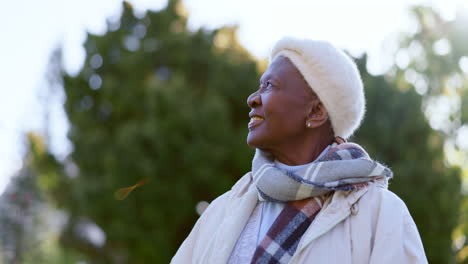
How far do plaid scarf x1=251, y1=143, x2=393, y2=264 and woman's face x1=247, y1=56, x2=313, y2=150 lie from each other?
15 centimetres

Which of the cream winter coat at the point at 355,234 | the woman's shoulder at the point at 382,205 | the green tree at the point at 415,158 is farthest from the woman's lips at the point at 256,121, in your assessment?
the green tree at the point at 415,158

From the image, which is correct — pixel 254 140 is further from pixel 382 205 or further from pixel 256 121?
pixel 382 205

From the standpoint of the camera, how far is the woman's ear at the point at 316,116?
2510mm

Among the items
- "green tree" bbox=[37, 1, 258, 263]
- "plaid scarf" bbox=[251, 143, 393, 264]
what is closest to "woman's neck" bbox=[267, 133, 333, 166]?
"plaid scarf" bbox=[251, 143, 393, 264]

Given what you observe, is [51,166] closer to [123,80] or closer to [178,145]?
[123,80]

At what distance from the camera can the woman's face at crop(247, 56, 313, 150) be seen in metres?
2.45

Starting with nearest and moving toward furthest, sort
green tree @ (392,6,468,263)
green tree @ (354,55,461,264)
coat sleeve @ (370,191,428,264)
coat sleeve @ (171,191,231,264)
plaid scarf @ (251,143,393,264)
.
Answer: coat sleeve @ (370,191,428,264) → plaid scarf @ (251,143,393,264) → coat sleeve @ (171,191,231,264) → green tree @ (354,55,461,264) → green tree @ (392,6,468,263)

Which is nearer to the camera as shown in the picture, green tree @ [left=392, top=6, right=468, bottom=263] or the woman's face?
the woman's face

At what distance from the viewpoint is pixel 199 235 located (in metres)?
2.62

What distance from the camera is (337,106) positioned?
253 centimetres

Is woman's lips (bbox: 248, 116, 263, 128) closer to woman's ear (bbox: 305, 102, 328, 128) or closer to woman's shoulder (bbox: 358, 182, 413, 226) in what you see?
woman's ear (bbox: 305, 102, 328, 128)

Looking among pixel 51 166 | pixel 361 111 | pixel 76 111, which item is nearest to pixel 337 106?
pixel 361 111

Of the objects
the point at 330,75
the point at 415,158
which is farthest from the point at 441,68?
the point at 330,75

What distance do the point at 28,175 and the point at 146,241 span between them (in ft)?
19.8
